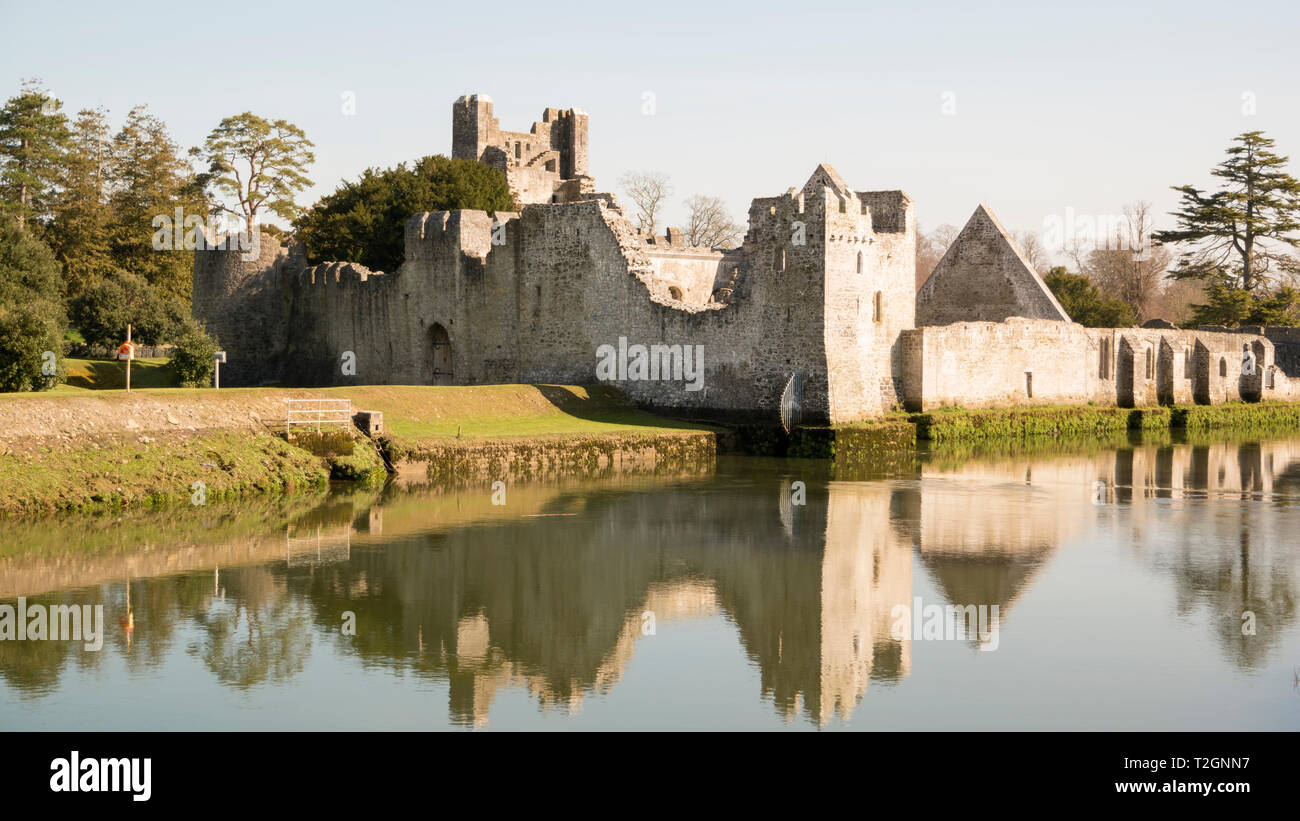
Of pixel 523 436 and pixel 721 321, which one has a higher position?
pixel 721 321

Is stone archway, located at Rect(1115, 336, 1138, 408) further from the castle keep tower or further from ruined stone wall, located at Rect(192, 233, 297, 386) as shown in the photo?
the castle keep tower

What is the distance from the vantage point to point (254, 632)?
11727 mm

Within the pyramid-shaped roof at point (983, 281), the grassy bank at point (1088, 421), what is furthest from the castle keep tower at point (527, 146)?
the grassy bank at point (1088, 421)

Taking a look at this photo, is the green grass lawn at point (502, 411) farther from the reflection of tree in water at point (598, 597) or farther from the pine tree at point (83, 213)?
the pine tree at point (83, 213)

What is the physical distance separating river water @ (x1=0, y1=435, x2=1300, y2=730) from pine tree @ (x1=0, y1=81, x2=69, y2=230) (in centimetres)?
3550

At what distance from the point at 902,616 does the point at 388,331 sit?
83.4ft

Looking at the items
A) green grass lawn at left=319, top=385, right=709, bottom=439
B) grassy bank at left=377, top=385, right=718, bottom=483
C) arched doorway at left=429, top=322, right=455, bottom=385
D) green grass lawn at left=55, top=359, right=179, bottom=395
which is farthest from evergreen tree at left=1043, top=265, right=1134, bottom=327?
green grass lawn at left=55, top=359, right=179, bottom=395

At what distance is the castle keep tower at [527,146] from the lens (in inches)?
2611

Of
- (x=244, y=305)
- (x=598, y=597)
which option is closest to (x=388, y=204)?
(x=244, y=305)

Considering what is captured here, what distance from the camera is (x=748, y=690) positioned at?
1023 cm

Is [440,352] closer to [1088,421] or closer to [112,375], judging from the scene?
[112,375]

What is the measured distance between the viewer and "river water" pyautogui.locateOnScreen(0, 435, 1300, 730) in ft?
31.8

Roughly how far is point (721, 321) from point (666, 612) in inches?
638

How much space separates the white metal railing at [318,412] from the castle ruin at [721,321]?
27.8 feet
